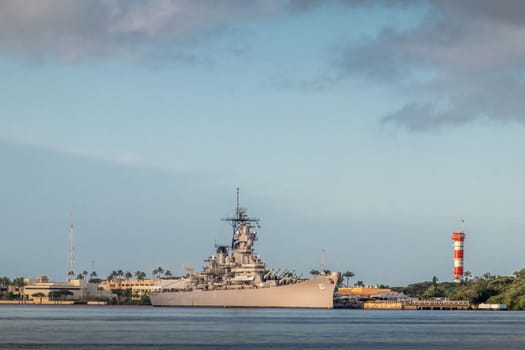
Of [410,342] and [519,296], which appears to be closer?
[410,342]

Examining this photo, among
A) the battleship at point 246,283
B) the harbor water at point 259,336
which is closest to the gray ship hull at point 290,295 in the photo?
the battleship at point 246,283

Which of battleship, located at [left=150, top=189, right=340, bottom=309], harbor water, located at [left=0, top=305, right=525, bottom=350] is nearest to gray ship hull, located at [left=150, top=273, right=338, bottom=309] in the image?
battleship, located at [left=150, top=189, right=340, bottom=309]

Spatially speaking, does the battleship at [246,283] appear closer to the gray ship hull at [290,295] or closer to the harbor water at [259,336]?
the gray ship hull at [290,295]

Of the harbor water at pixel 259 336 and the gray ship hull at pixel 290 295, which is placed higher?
the gray ship hull at pixel 290 295

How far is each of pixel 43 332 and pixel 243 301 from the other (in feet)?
281

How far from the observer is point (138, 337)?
87688 mm

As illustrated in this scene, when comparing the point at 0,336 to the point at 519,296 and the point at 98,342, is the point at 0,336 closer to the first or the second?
the point at 98,342

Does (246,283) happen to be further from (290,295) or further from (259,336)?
(259,336)

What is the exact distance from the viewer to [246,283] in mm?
180625

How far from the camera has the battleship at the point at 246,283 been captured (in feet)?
574

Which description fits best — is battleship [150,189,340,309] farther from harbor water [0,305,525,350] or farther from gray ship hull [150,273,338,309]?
harbor water [0,305,525,350]

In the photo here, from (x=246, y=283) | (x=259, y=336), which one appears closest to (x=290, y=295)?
(x=246, y=283)

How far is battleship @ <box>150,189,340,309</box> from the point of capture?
175 meters

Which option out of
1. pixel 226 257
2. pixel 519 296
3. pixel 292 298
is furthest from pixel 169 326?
pixel 519 296
